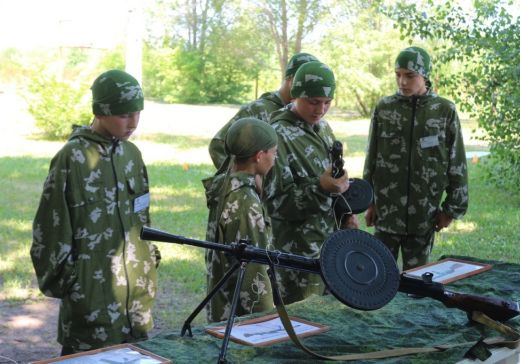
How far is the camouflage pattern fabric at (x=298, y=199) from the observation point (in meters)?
3.55

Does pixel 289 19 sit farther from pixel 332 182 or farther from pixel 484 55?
pixel 332 182

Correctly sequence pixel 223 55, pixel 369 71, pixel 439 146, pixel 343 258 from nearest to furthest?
pixel 343 258 → pixel 439 146 → pixel 369 71 → pixel 223 55

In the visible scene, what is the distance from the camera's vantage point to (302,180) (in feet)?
11.8

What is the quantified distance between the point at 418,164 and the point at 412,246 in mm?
510

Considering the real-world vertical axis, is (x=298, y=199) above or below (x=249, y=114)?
below

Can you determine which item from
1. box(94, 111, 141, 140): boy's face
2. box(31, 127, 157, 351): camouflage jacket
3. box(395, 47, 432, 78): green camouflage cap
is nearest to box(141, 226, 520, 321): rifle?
box(31, 127, 157, 351): camouflage jacket

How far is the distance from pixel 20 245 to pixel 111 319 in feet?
14.7

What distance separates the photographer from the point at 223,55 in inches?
1278

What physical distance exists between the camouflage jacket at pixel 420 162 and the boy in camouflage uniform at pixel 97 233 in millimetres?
1867

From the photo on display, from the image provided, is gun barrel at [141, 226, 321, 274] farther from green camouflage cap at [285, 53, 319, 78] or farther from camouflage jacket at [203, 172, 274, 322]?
green camouflage cap at [285, 53, 319, 78]

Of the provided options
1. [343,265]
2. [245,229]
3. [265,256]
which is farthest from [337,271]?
[245,229]

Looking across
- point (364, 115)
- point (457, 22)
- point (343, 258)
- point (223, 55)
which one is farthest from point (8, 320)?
point (223, 55)

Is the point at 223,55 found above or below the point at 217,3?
below

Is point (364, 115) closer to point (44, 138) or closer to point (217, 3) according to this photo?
point (217, 3)
